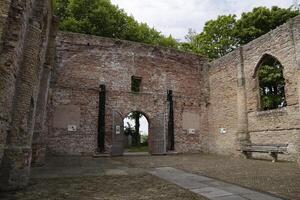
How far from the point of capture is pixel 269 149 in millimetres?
11492

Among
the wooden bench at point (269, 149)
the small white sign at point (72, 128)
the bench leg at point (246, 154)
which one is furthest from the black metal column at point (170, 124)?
the small white sign at point (72, 128)

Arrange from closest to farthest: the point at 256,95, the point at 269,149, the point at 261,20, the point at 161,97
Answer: the point at 269,149 → the point at 256,95 → the point at 161,97 → the point at 261,20

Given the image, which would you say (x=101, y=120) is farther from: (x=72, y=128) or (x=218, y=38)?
(x=218, y=38)

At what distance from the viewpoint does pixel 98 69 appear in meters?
14.9

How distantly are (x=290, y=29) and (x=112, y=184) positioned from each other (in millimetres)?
9877

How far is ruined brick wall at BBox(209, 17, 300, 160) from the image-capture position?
36.0 ft

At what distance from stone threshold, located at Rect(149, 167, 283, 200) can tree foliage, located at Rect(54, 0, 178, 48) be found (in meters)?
18.3

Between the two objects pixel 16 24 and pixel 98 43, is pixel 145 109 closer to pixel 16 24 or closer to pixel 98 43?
pixel 98 43

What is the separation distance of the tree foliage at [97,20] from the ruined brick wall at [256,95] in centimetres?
1113

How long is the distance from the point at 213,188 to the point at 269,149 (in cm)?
700

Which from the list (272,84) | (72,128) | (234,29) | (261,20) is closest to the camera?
(72,128)

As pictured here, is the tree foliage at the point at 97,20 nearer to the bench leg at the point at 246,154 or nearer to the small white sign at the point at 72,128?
the small white sign at the point at 72,128

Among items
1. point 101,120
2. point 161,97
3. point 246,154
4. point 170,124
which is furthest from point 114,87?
point 246,154

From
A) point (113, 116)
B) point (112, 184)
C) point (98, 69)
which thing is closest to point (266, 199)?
point (112, 184)
